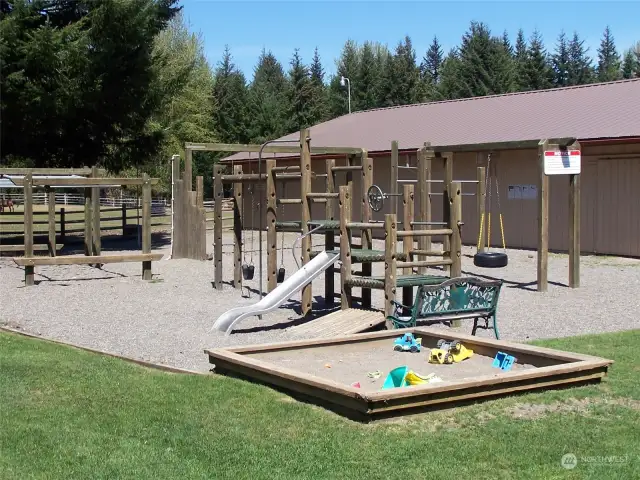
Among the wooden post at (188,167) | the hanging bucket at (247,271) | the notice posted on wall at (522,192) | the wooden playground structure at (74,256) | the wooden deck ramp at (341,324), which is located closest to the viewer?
the wooden deck ramp at (341,324)

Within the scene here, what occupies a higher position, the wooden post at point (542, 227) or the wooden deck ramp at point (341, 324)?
the wooden post at point (542, 227)

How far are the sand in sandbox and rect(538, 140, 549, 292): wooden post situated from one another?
5804mm

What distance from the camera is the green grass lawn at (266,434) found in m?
5.04

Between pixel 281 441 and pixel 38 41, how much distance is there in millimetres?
16521

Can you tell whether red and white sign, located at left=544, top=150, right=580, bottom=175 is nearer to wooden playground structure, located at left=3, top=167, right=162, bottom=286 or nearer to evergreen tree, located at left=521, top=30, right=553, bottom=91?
wooden playground structure, located at left=3, top=167, right=162, bottom=286

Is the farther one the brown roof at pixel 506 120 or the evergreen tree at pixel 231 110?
the evergreen tree at pixel 231 110

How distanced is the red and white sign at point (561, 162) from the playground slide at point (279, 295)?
4.64 meters

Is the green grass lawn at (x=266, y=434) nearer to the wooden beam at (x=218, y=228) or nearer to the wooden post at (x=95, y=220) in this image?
the wooden beam at (x=218, y=228)

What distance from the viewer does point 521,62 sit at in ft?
205

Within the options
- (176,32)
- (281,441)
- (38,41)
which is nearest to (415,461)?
(281,441)

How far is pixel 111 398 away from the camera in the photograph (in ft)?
21.7

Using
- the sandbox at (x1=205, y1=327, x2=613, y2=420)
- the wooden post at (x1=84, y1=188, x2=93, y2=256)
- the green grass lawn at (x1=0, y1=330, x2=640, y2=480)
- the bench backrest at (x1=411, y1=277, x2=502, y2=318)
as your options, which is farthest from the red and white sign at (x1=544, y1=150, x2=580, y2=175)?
the wooden post at (x1=84, y1=188, x2=93, y2=256)

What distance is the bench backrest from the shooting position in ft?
31.0

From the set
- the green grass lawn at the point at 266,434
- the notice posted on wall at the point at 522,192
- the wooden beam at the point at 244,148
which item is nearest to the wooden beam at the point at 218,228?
the wooden beam at the point at 244,148
